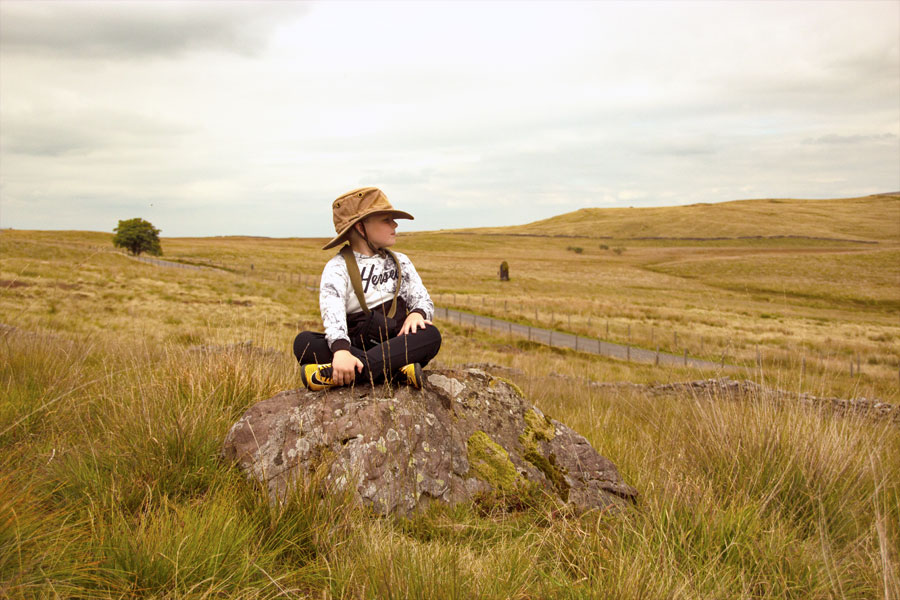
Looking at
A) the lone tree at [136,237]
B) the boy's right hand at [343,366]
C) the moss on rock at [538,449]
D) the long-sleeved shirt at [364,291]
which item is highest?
the lone tree at [136,237]

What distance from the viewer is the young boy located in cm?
343

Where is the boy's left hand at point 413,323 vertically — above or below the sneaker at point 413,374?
above

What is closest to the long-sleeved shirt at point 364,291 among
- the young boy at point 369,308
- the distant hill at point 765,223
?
the young boy at point 369,308

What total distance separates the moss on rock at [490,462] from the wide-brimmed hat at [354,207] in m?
1.60

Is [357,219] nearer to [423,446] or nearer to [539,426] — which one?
[423,446]

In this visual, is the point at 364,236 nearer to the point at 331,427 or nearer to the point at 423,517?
the point at 331,427

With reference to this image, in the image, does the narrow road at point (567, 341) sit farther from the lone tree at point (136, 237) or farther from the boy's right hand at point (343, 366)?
the lone tree at point (136, 237)

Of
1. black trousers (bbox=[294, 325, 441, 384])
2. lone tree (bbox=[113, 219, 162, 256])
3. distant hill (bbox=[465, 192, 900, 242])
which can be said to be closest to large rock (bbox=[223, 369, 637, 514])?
black trousers (bbox=[294, 325, 441, 384])

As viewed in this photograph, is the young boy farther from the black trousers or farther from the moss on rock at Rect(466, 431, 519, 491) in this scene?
the moss on rock at Rect(466, 431, 519, 491)

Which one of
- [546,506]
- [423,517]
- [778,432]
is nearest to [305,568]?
[423,517]

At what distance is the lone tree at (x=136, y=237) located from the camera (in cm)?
7419

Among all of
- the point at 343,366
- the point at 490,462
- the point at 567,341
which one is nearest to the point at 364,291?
the point at 343,366

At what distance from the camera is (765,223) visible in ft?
423

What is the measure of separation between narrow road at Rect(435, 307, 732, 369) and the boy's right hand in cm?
1861
